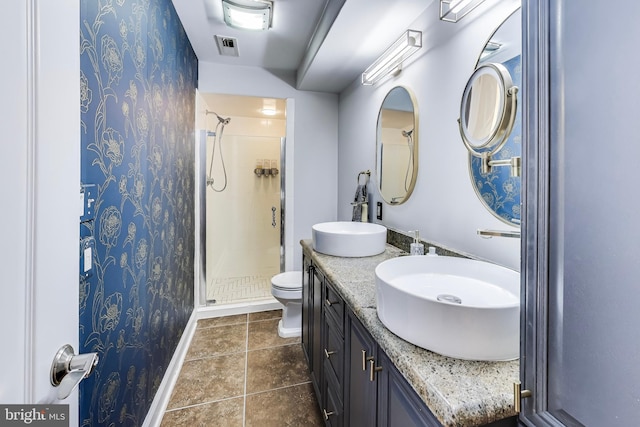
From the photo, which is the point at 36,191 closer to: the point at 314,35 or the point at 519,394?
the point at 519,394

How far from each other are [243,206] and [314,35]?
7.44 feet

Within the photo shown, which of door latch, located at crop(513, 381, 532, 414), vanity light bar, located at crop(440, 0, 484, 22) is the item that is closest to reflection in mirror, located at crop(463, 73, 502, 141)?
vanity light bar, located at crop(440, 0, 484, 22)

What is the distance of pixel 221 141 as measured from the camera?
3.52 meters

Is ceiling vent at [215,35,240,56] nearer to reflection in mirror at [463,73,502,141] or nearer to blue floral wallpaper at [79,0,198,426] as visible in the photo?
blue floral wallpaper at [79,0,198,426]

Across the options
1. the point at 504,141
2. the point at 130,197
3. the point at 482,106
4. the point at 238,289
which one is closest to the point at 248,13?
the point at 130,197

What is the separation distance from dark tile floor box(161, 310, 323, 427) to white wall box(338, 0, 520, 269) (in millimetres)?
1205

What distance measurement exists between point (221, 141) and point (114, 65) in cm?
259

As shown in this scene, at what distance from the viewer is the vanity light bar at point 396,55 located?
1412 millimetres

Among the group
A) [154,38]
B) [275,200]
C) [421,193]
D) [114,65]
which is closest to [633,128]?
[421,193]

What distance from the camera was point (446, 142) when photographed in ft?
4.44

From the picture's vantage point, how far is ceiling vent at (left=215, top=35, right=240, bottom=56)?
6.81ft

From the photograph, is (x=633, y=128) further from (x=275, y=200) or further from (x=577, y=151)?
(x=275, y=200)

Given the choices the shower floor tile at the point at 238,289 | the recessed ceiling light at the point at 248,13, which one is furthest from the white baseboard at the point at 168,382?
the recessed ceiling light at the point at 248,13

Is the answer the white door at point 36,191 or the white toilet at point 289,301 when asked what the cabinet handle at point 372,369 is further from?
the white toilet at point 289,301
